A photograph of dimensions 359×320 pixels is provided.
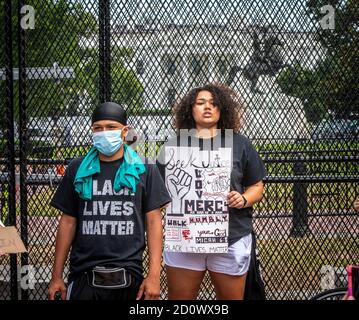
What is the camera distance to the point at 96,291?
333 centimetres

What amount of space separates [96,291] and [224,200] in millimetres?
830

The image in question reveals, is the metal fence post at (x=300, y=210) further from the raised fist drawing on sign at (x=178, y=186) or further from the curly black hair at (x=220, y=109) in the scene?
the raised fist drawing on sign at (x=178, y=186)

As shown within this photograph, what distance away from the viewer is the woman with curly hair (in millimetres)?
3652

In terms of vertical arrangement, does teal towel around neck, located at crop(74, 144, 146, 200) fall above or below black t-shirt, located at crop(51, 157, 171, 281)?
above

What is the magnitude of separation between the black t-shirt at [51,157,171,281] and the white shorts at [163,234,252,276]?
37 cm

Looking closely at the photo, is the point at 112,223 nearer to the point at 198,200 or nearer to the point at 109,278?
the point at 109,278

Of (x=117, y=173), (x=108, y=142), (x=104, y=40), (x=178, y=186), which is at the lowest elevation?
(x=178, y=186)

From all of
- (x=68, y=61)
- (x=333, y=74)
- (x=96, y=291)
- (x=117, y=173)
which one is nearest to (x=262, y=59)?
(x=333, y=74)

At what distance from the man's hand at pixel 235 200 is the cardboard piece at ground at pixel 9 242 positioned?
108cm

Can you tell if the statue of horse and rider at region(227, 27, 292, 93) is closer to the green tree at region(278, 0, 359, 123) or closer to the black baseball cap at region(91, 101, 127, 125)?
the green tree at region(278, 0, 359, 123)

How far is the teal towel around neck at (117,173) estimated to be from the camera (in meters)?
3.32

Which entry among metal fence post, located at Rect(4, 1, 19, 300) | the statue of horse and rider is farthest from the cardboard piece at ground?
the statue of horse and rider
